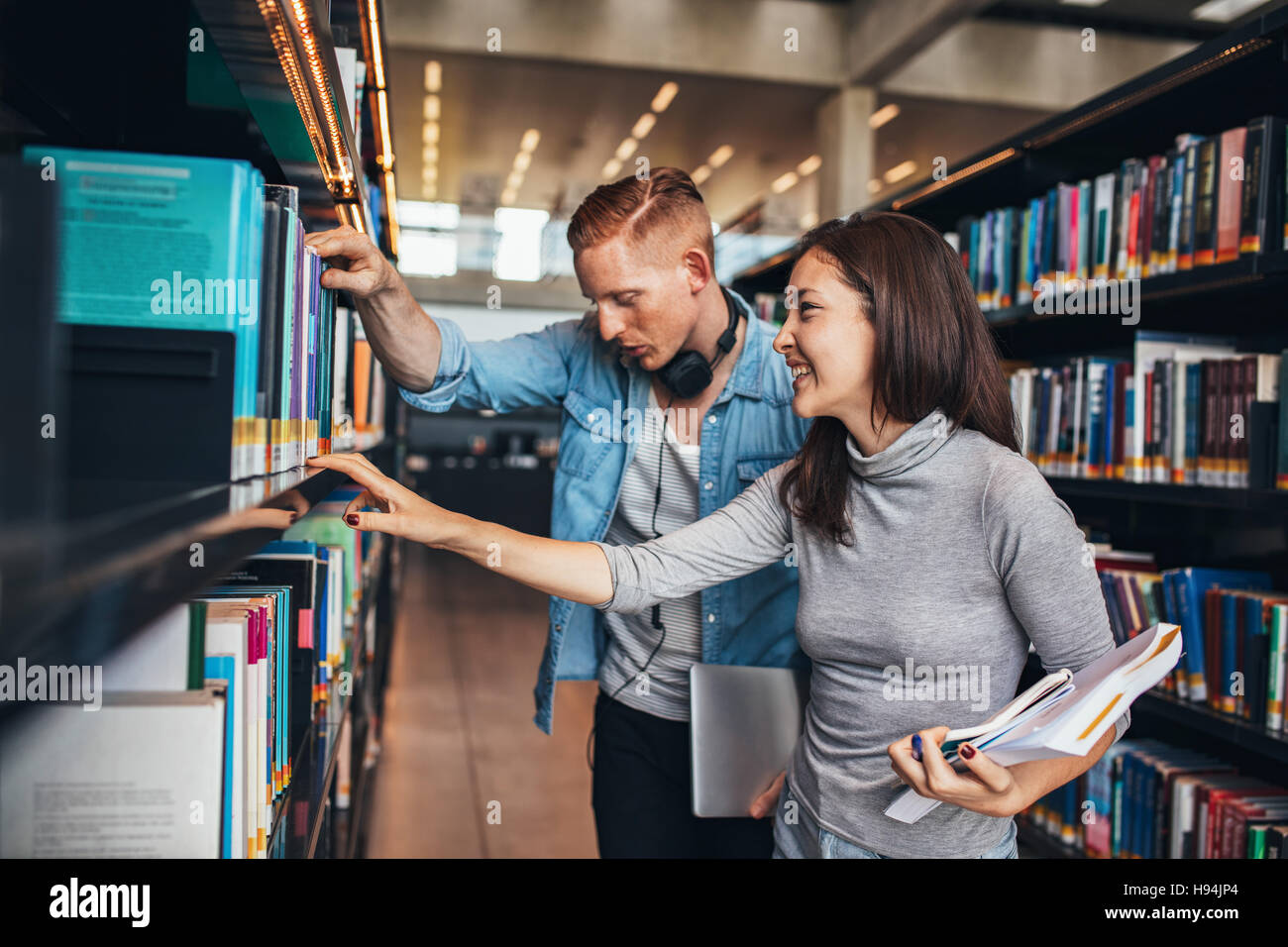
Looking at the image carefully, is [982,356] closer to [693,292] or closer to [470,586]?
[693,292]

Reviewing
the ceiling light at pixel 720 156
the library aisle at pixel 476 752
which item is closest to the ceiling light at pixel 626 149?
the ceiling light at pixel 720 156

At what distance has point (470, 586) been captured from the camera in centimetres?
804

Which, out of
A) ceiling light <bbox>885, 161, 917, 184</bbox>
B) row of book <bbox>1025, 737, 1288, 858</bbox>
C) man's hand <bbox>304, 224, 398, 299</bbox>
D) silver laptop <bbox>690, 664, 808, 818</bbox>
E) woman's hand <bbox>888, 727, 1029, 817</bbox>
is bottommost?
row of book <bbox>1025, 737, 1288, 858</bbox>

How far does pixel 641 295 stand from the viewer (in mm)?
1509

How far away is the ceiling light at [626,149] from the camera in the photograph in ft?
34.0

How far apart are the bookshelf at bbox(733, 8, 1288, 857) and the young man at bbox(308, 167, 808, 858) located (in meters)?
0.24

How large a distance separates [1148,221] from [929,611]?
158cm

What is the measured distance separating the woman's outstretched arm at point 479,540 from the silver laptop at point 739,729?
32 cm

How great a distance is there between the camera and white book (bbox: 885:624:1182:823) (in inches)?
33.3

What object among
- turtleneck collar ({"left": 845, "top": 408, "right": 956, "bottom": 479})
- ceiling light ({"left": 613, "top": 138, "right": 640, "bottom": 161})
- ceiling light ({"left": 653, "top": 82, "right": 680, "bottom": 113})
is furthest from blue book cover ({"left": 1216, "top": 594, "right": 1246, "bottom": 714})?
ceiling light ({"left": 613, "top": 138, "right": 640, "bottom": 161})

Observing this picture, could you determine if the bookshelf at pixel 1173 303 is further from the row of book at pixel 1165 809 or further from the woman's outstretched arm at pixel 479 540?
the woman's outstretched arm at pixel 479 540
